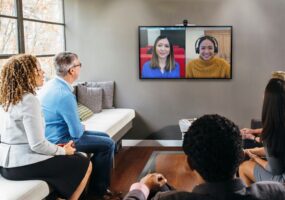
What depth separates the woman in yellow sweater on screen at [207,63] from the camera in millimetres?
5270

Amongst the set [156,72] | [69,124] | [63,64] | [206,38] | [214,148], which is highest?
[206,38]

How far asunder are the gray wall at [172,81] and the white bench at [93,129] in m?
0.39

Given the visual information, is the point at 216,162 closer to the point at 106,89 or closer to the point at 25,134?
the point at 25,134

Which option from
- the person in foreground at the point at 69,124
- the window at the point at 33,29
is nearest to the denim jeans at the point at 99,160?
the person in foreground at the point at 69,124

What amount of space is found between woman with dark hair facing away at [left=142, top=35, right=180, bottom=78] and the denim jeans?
2000 millimetres

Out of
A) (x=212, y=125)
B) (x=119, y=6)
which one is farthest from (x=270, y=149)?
(x=119, y=6)

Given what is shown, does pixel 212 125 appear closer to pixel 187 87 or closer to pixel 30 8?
pixel 30 8

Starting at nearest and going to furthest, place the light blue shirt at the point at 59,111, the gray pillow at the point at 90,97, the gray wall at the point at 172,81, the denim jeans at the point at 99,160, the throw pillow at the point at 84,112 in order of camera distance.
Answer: the light blue shirt at the point at 59,111
the denim jeans at the point at 99,160
the throw pillow at the point at 84,112
the gray pillow at the point at 90,97
the gray wall at the point at 172,81

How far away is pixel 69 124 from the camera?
3.19 m

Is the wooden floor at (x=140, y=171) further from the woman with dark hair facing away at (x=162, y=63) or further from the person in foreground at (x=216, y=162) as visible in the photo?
the person in foreground at (x=216, y=162)

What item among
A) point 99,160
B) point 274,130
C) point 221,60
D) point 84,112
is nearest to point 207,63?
point 221,60

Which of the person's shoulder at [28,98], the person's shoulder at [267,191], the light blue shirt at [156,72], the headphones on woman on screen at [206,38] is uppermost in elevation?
the headphones on woman on screen at [206,38]

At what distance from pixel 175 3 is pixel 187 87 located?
1156 mm

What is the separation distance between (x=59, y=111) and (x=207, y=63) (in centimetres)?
273
